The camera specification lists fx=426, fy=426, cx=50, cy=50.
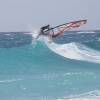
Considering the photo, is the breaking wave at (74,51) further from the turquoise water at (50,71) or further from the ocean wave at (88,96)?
the ocean wave at (88,96)

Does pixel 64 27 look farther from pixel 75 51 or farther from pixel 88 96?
pixel 88 96

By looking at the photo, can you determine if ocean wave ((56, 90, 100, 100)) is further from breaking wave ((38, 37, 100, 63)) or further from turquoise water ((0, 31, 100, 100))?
breaking wave ((38, 37, 100, 63))

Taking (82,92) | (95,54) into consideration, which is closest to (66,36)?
(95,54)

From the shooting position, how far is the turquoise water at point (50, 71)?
35.7 ft

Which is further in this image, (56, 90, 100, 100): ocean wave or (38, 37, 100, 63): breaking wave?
(38, 37, 100, 63): breaking wave

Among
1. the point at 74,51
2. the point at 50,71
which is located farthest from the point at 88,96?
the point at 74,51

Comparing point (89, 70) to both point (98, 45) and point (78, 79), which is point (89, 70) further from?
point (98, 45)

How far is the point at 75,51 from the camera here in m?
18.8

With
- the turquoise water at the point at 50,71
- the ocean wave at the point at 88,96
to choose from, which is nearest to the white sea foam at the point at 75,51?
the turquoise water at the point at 50,71

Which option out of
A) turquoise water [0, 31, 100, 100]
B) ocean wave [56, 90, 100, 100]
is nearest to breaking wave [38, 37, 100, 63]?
turquoise water [0, 31, 100, 100]

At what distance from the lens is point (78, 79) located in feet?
39.8

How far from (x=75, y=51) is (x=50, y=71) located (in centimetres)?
519

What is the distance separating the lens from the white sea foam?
55.9 feet

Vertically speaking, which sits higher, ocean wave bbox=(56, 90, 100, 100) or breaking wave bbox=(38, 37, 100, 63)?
ocean wave bbox=(56, 90, 100, 100)
